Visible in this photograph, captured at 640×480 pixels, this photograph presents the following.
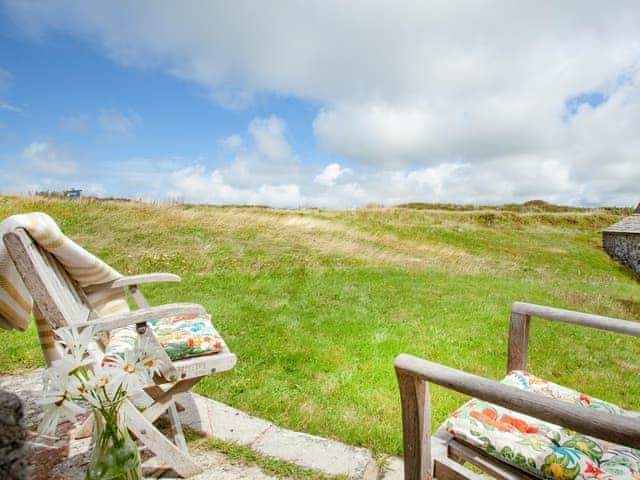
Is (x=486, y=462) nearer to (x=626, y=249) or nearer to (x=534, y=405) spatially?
(x=534, y=405)

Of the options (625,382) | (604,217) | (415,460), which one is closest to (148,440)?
(415,460)

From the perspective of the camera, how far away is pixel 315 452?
279 centimetres

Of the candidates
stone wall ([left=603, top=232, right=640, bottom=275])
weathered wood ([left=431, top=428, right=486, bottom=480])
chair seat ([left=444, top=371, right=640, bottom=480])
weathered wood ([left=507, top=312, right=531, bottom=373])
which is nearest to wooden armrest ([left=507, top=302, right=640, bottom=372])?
weathered wood ([left=507, top=312, right=531, bottom=373])

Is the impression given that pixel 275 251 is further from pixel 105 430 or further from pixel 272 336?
pixel 105 430

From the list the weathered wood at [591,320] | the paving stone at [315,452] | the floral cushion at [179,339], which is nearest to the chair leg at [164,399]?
the floral cushion at [179,339]

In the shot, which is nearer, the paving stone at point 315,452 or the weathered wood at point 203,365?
the weathered wood at point 203,365

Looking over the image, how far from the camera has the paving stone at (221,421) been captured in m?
2.99

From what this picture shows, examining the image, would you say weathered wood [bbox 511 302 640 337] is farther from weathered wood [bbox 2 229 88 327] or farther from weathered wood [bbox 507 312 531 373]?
weathered wood [bbox 2 229 88 327]

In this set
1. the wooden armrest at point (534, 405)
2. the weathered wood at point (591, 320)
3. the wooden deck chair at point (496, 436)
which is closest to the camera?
the wooden armrest at point (534, 405)

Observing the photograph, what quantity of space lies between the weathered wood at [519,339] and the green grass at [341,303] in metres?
1.12

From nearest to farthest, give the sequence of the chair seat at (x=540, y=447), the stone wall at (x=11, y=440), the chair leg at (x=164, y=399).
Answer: the stone wall at (x=11, y=440) → the chair seat at (x=540, y=447) → the chair leg at (x=164, y=399)

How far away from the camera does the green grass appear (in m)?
3.86

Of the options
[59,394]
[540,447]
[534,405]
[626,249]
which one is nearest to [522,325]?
[540,447]

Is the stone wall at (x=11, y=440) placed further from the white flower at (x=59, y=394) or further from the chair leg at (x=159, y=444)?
the chair leg at (x=159, y=444)
